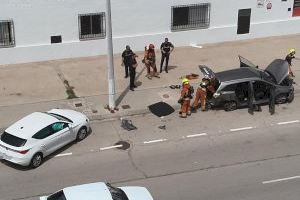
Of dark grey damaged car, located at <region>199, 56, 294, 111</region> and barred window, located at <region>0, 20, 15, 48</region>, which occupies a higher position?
barred window, located at <region>0, 20, 15, 48</region>

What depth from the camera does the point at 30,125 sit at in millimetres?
17094

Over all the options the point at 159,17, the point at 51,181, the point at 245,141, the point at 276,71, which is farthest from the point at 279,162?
the point at 159,17

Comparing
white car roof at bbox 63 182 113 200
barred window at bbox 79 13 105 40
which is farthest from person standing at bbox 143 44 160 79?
white car roof at bbox 63 182 113 200

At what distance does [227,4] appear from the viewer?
27312 millimetres

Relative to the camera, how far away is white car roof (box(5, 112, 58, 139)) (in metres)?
16.7

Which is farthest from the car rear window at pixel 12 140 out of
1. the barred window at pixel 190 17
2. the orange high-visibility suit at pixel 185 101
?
the barred window at pixel 190 17

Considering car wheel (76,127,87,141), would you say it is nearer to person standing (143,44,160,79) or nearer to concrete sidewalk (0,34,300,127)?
concrete sidewalk (0,34,300,127)

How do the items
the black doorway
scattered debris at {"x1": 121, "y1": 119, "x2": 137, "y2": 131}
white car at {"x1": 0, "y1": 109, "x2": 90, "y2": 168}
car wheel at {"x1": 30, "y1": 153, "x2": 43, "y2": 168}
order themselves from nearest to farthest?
white car at {"x1": 0, "y1": 109, "x2": 90, "y2": 168}, car wheel at {"x1": 30, "y1": 153, "x2": 43, "y2": 168}, scattered debris at {"x1": 121, "y1": 119, "x2": 137, "y2": 131}, the black doorway

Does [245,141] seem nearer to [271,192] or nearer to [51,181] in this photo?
[271,192]

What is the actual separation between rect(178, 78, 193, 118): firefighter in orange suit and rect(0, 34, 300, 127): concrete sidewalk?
805mm

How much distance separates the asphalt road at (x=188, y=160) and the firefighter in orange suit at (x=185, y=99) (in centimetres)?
32

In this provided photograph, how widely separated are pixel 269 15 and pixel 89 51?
352 inches

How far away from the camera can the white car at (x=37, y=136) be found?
16438 millimetres

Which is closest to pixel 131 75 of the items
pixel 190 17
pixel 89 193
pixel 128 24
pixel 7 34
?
pixel 128 24
